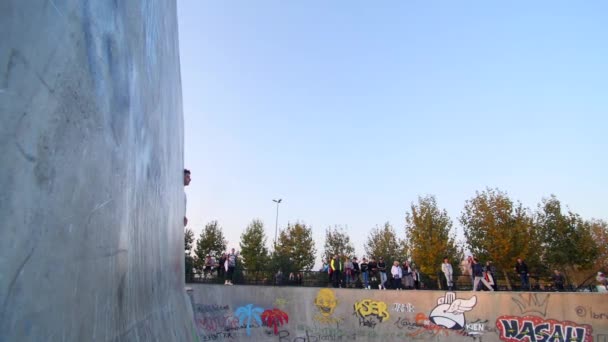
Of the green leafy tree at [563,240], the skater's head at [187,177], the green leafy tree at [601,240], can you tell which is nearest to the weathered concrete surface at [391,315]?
the skater's head at [187,177]

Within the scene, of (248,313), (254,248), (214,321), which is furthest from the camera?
(254,248)

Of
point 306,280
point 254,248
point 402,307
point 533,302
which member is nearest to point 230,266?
point 306,280

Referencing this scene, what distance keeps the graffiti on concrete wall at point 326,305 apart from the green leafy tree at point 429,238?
867 inches

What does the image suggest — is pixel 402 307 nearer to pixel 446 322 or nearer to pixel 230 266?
pixel 446 322

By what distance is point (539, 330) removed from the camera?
15.8 meters

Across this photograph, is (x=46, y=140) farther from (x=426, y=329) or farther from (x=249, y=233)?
(x=249, y=233)

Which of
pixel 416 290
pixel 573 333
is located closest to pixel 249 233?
pixel 416 290

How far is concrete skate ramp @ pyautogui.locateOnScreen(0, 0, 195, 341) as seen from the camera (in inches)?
31.5

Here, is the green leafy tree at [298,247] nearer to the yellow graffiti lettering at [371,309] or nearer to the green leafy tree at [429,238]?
the green leafy tree at [429,238]

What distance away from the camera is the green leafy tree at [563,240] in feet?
112

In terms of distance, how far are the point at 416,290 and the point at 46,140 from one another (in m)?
19.0

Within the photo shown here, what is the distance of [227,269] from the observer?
65.4 ft

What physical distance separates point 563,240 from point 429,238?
12342mm

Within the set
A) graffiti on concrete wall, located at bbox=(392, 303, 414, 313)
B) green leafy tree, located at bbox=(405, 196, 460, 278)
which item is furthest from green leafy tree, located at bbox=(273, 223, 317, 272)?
graffiti on concrete wall, located at bbox=(392, 303, 414, 313)
